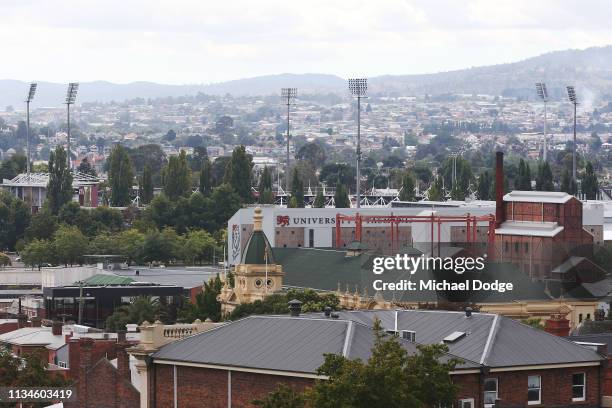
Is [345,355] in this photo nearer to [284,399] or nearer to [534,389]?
[534,389]

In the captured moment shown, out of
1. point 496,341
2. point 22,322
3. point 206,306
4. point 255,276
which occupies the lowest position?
point 206,306

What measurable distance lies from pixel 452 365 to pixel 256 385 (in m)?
6.19

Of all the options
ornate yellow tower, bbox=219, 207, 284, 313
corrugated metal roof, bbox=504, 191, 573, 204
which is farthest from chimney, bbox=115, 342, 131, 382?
corrugated metal roof, bbox=504, 191, 573, 204

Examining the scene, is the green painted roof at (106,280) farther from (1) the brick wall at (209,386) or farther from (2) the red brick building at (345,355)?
(1) the brick wall at (209,386)

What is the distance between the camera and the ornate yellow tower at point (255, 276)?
440 ft

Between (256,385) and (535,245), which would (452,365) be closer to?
(256,385)

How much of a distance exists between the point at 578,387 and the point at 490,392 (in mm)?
3123

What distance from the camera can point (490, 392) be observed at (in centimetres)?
6322

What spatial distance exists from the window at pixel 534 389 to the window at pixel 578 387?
121 cm

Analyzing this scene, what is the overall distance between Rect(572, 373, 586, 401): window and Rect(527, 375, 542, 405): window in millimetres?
1206

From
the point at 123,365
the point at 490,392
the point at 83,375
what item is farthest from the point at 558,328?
the point at 83,375

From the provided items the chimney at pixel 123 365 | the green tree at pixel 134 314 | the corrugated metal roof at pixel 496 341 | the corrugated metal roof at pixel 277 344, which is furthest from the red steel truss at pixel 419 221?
the corrugated metal roof at pixel 277 344

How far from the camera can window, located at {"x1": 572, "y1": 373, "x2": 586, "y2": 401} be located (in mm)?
64812

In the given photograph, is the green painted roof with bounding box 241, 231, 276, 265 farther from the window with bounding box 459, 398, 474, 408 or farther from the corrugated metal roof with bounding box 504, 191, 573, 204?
the window with bounding box 459, 398, 474, 408
